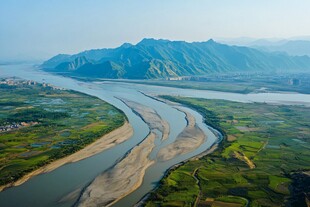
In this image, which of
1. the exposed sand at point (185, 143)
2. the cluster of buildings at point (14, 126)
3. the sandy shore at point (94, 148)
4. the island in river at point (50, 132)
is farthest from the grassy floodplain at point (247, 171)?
the cluster of buildings at point (14, 126)

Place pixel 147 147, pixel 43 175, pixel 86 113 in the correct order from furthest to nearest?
1. pixel 86 113
2. pixel 147 147
3. pixel 43 175

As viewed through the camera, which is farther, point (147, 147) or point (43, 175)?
point (147, 147)

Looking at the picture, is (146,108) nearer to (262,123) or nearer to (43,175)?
(262,123)

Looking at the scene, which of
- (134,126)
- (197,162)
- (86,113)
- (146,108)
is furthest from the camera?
(146,108)

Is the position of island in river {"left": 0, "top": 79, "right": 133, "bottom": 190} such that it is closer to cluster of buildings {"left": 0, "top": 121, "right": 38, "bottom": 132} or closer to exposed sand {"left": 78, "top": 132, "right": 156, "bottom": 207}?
cluster of buildings {"left": 0, "top": 121, "right": 38, "bottom": 132}

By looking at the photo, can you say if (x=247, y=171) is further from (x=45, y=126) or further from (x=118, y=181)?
(x=45, y=126)

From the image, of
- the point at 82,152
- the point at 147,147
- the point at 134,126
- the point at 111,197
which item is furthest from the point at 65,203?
the point at 134,126
